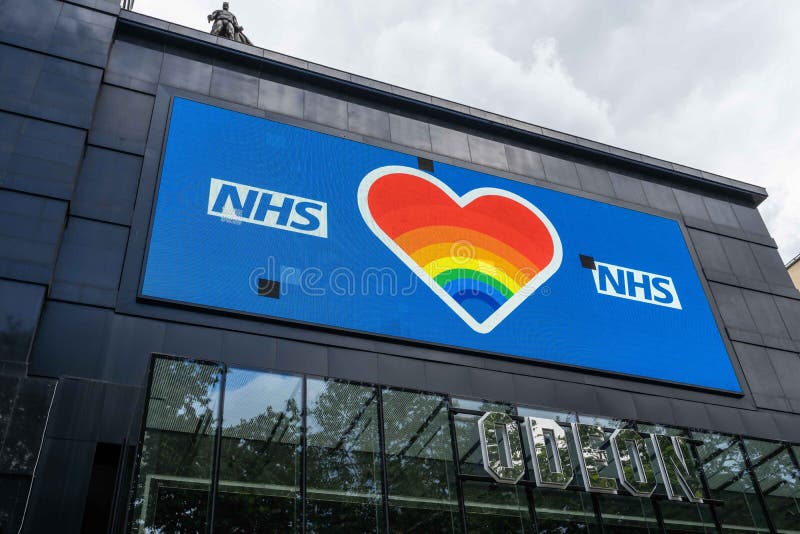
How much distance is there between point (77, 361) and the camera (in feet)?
56.6

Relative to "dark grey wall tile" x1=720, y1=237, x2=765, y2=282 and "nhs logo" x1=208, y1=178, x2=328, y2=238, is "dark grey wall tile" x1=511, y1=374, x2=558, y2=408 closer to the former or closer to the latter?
"nhs logo" x1=208, y1=178, x2=328, y2=238

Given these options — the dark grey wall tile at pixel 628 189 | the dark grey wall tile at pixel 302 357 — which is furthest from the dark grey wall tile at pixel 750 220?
the dark grey wall tile at pixel 302 357

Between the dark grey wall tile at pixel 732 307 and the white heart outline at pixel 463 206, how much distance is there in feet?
23.2

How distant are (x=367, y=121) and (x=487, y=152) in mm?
4920

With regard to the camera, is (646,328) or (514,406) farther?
(646,328)

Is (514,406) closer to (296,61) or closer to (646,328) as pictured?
(646,328)

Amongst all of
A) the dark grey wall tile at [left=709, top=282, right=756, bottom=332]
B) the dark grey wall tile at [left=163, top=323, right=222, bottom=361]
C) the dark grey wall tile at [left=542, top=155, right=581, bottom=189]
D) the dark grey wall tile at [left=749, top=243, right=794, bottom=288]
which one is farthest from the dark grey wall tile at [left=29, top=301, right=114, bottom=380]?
the dark grey wall tile at [left=749, top=243, right=794, bottom=288]

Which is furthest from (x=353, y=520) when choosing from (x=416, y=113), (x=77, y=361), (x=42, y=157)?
(x=416, y=113)

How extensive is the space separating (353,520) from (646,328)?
1397 cm

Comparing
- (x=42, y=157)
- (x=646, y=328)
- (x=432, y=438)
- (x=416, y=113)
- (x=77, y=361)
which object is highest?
(x=416, y=113)

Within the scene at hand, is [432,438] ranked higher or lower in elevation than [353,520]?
higher

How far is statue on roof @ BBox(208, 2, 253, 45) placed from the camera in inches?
1153

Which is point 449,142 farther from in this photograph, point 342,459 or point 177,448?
point 177,448

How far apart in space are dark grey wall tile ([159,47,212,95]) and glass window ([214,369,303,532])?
11288mm
